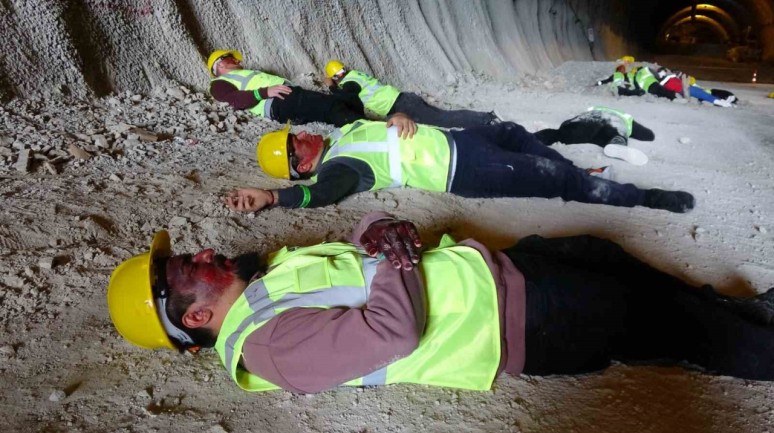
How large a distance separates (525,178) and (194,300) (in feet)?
7.78

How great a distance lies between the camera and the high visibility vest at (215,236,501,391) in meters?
1.81

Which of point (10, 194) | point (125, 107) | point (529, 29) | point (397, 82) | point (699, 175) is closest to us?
point (10, 194)

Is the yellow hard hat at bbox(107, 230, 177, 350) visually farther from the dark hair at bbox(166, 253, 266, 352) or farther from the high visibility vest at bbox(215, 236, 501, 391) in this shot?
the high visibility vest at bbox(215, 236, 501, 391)

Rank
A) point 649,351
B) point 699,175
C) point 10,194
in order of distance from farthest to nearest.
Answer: point 699,175 → point 10,194 → point 649,351

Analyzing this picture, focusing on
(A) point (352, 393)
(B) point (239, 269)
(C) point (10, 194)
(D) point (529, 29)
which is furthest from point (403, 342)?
(D) point (529, 29)

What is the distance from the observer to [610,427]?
5.68ft

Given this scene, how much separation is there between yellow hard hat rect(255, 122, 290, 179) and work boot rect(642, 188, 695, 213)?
96.4 inches

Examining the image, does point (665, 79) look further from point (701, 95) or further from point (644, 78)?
point (701, 95)

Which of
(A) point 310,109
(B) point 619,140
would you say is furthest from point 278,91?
(B) point 619,140

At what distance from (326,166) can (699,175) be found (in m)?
2.83

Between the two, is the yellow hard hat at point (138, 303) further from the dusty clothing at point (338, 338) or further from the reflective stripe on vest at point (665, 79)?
the reflective stripe on vest at point (665, 79)

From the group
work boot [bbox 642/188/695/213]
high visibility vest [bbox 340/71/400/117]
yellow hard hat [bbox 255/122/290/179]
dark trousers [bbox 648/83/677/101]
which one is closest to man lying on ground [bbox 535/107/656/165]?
work boot [bbox 642/188/695/213]

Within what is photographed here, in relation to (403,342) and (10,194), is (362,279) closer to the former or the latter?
(403,342)

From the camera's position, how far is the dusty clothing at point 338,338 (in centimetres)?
164
